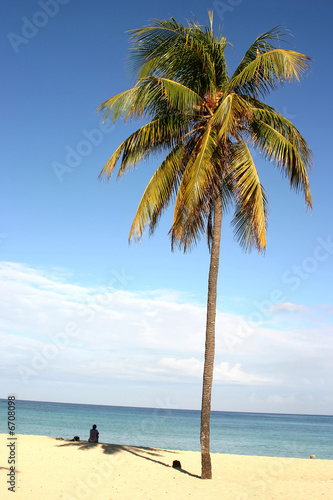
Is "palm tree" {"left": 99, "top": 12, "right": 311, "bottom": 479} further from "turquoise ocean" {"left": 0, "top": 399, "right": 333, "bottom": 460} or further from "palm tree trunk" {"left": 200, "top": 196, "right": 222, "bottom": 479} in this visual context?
"turquoise ocean" {"left": 0, "top": 399, "right": 333, "bottom": 460}

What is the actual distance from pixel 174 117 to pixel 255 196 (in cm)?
325

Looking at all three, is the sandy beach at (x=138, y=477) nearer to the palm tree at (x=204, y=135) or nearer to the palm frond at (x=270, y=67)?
the palm tree at (x=204, y=135)

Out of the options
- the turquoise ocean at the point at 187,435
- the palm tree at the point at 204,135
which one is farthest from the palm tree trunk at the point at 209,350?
the turquoise ocean at the point at 187,435

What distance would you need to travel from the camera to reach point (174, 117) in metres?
12.7

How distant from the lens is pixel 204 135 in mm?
11703

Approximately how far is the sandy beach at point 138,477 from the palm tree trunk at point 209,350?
2.03ft

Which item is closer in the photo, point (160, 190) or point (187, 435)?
point (160, 190)

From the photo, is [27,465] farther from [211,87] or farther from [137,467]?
[211,87]

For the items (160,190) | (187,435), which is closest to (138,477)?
(160,190)

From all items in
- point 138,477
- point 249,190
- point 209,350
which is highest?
point 249,190

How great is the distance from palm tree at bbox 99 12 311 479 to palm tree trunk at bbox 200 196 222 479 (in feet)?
0.08

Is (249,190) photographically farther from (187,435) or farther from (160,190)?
(187,435)

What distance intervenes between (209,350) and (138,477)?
13.0 ft

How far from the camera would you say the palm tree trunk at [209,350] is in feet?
37.2
